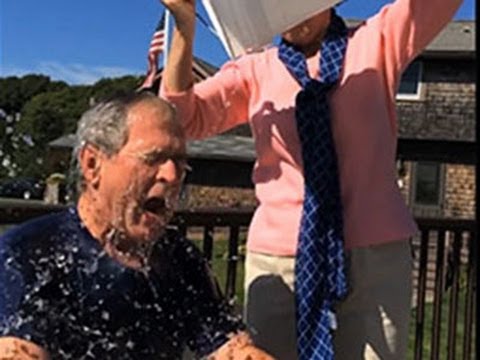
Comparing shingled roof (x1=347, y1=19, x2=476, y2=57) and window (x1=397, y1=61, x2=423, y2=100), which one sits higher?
shingled roof (x1=347, y1=19, x2=476, y2=57)

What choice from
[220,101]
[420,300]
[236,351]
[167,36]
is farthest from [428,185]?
[236,351]

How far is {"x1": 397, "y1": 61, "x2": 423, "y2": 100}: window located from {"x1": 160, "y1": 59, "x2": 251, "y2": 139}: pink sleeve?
19350mm

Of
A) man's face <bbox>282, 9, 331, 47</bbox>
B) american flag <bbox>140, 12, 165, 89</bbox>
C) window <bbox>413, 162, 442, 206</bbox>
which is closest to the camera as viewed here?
man's face <bbox>282, 9, 331, 47</bbox>

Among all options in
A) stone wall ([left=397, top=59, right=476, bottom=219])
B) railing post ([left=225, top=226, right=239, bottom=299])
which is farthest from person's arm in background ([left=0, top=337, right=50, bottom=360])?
stone wall ([left=397, top=59, right=476, bottom=219])

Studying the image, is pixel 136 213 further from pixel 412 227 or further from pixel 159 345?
pixel 412 227

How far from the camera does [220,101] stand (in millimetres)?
2180

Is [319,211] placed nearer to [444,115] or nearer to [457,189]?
[457,189]

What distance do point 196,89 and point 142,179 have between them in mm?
487

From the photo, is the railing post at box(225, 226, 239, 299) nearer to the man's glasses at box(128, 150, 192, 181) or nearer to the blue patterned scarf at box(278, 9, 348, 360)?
the blue patterned scarf at box(278, 9, 348, 360)

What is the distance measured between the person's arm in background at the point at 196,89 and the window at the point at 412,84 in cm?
1936

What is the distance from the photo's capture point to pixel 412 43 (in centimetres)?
205

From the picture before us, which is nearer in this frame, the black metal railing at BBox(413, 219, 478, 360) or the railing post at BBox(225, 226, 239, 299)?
the railing post at BBox(225, 226, 239, 299)

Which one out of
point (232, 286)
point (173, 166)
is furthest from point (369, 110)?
point (232, 286)

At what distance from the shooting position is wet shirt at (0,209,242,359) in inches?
66.2
